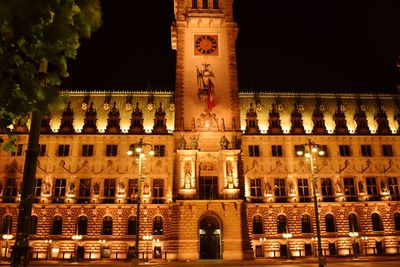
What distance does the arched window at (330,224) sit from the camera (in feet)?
173

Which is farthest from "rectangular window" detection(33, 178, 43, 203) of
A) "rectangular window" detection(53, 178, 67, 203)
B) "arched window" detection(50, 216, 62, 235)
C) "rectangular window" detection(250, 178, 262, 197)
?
"rectangular window" detection(250, 178, 262, 197)

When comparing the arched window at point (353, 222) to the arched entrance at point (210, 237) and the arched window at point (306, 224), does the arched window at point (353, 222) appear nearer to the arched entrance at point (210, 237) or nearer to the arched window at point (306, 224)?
the arched window at point (306, 224)

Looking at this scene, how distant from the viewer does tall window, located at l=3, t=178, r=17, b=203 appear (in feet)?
170

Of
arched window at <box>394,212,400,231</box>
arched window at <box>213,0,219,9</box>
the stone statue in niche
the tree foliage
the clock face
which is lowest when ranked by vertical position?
arched window at <box>394,212,400,231</box>

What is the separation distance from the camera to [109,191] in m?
53.2

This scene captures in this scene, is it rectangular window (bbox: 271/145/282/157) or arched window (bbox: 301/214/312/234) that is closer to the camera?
arched window (bbox: 301/214/312/234)

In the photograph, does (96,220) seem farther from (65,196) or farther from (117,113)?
(117,113)

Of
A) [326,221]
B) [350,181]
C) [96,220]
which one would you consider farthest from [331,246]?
[96,220]

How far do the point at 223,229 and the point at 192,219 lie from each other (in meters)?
3.84

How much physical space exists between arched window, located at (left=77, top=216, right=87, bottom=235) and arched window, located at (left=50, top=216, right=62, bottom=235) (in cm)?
245

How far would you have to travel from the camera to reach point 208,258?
152 ft

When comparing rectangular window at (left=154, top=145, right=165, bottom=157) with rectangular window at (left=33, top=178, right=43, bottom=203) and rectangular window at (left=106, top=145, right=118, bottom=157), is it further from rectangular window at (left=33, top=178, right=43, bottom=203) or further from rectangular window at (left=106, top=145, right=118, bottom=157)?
rectangular window at (left=33, top=178, right=43, bottom=203)

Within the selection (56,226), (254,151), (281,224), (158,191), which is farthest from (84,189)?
(281,224)

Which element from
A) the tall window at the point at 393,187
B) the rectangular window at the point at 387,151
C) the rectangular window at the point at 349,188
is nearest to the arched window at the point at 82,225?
the rectangular window at the point at 349,188
